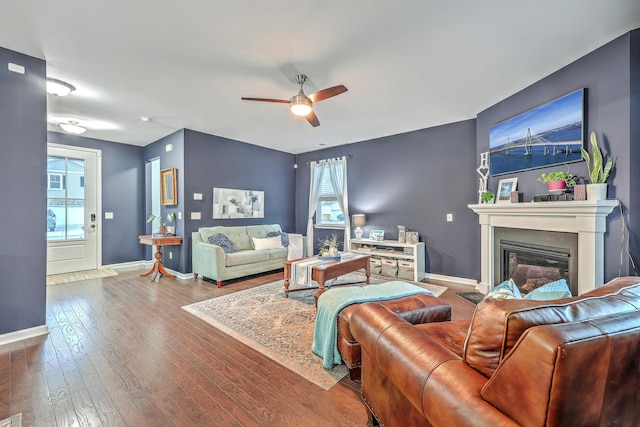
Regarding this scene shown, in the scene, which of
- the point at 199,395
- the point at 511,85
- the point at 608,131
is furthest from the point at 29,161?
the point at 608,131

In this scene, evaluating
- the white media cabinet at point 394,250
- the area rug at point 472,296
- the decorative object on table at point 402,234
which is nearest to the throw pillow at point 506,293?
the area rug at point 472,296

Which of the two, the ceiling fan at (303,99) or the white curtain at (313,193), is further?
the white curtain at (313,193)

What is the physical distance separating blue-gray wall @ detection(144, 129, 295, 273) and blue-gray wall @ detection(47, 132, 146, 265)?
1.33ft

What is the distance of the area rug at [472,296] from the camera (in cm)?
375

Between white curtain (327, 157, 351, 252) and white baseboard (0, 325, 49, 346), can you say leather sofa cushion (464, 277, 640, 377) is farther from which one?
white curtain (327, 157, 351, 252)

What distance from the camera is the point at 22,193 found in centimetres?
266

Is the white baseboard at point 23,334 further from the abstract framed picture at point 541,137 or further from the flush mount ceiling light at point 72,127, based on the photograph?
the abstract framed picture at point 541,137

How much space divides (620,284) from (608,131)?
202 centimetres

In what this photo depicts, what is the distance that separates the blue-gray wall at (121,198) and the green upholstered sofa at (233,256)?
7.43 feet

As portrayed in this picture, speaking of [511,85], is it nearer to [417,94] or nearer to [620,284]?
[417,94]

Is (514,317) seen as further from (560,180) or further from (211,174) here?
(211,174)

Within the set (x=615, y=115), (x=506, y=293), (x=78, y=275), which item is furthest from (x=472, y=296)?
(x=78, y=275)

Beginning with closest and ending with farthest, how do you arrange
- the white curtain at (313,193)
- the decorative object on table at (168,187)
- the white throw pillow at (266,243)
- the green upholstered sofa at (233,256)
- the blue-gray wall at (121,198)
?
the green upholstered sofa at (233,256)
the decorative object on table at (168,187)
the white throw pillow at (266,243)
the blue-gray wall at (121,198)
the white curtain at (313,193)

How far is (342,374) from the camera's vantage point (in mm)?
2084
